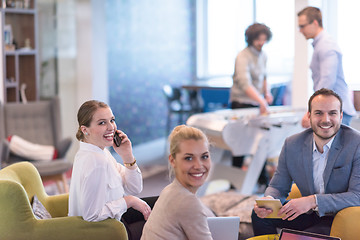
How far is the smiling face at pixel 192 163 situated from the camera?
2059mm

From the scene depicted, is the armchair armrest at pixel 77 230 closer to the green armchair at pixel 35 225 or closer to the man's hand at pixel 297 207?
the green armchair at pixel 35 225

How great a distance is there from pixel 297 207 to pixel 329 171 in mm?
269

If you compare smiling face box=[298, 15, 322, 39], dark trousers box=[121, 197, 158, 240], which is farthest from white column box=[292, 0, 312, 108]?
dark trousers box=[121, 197, 158, 240]

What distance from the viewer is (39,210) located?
2820 mm

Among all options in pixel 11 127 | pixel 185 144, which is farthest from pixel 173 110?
pixel 185 144

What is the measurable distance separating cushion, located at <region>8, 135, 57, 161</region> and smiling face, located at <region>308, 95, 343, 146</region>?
10.4ft

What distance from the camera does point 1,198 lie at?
99.5 inches

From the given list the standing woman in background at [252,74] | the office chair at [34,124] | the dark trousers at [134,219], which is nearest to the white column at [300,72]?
the standing woman in background at [252,74]

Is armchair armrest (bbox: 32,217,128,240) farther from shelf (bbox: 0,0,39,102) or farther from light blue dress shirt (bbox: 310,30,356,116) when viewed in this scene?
shelf (bbox: 0,0,39,102)

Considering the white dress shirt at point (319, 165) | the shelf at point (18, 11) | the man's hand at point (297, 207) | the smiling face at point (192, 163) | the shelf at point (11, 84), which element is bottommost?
the man's hand at point (297, 207)

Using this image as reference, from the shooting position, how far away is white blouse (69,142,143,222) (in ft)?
8.19

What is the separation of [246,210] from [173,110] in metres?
4.11

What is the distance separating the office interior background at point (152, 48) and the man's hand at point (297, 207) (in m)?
2.99

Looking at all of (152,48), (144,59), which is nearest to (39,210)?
(144,59)
